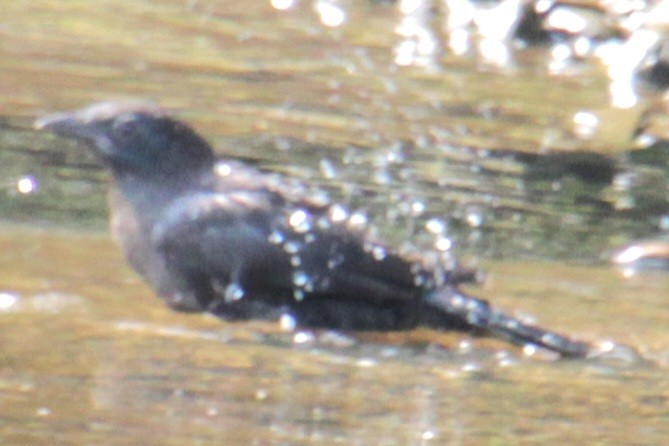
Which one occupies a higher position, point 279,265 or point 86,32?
point 86,32

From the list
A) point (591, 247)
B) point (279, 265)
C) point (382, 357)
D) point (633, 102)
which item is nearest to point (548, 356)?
point (382, 357)

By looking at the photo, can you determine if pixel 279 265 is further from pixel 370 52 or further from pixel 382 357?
pixel 370 52

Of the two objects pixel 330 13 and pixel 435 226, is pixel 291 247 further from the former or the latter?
pixel 330 13

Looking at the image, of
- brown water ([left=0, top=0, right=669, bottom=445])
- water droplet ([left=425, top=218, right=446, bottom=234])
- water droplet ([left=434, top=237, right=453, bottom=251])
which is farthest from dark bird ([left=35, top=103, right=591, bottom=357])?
water droplet ([left=425, top=218, right=446, bottom=234])

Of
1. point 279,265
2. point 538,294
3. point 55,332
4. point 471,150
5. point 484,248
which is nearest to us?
point 55,332

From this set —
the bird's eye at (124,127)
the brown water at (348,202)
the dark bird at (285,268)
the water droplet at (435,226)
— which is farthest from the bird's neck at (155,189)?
the water droplet at (435,226)

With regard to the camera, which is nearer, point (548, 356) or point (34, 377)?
point (34, 377)

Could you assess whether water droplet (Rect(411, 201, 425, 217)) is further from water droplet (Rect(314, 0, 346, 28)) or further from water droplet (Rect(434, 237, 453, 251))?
water droplet (Rect(314, 0, 346, 28))

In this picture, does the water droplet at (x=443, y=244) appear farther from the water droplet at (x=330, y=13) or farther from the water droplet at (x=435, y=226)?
the water droplet at (x=330, y=13)
